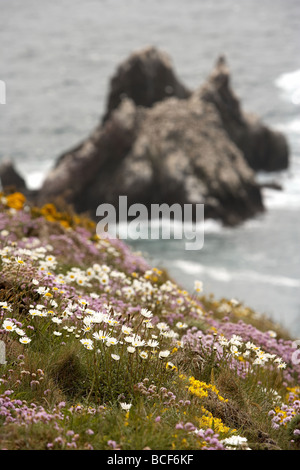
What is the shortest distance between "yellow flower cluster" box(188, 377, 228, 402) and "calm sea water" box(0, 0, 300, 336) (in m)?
30.0

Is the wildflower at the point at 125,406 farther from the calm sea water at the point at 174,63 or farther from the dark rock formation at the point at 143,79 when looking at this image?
the dark rock formation at the point at 143,79

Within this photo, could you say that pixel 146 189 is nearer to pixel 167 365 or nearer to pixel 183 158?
pixel 183 158

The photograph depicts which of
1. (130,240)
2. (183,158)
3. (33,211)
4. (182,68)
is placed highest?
(182,68)

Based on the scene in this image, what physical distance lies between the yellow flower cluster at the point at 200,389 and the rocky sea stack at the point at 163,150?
34865 mm

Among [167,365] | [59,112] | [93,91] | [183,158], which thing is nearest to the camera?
[167,365]

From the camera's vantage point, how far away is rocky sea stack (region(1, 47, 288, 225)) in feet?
137

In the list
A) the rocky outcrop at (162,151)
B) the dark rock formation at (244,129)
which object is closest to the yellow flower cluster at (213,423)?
the rocky outcrop at (162,151)

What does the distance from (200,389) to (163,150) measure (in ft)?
125

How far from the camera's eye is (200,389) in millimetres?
5711

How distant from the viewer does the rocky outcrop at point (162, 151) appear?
137ft

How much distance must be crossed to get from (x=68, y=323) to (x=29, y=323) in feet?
1.33

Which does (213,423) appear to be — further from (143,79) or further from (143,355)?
(143,79)
